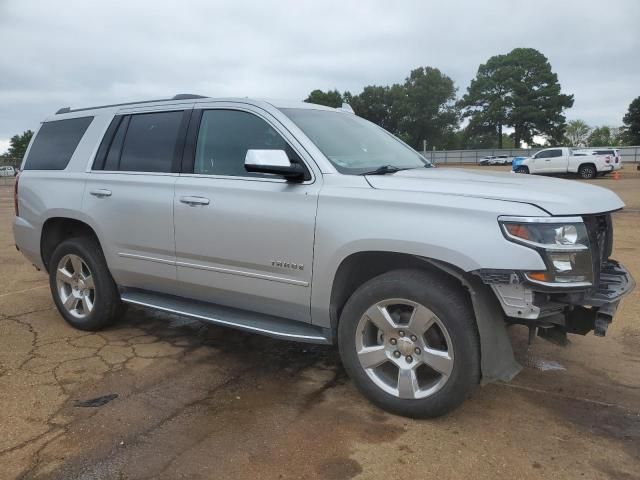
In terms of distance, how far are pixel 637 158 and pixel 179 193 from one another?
163 ft

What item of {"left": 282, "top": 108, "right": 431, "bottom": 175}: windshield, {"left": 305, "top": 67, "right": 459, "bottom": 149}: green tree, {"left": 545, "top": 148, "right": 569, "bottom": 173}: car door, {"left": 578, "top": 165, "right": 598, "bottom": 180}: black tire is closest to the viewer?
{"left": 282, "top": 108, "right": 431, "bottom": 175}: windshield

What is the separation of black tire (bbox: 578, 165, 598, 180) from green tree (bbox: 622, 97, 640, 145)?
139 feet

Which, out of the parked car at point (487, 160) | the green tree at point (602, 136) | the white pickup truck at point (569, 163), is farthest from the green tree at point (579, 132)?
the white pickup truck at point (569, 163)

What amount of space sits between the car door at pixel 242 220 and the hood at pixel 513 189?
0.57 meters

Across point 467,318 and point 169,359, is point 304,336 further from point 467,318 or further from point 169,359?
point 169,359

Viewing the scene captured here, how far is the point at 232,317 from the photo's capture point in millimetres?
3871

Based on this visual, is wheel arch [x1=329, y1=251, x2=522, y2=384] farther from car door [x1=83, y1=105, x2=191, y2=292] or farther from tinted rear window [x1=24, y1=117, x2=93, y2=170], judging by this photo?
tinted rear window [x1=24, y1=117, x2=93, y2=170]

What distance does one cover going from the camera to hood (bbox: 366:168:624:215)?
2.91m

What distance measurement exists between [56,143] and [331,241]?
321 cm

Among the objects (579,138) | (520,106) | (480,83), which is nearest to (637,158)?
(520,106)

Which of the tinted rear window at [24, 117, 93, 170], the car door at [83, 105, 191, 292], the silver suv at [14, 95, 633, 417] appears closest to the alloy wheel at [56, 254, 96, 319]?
the silver suv at [14, 95, 633, 417]

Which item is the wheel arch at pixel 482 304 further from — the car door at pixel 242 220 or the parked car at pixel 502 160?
the parked car at pixel 502 160

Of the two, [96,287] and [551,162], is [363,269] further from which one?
[551,162]

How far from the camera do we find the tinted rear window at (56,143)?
4.99m
